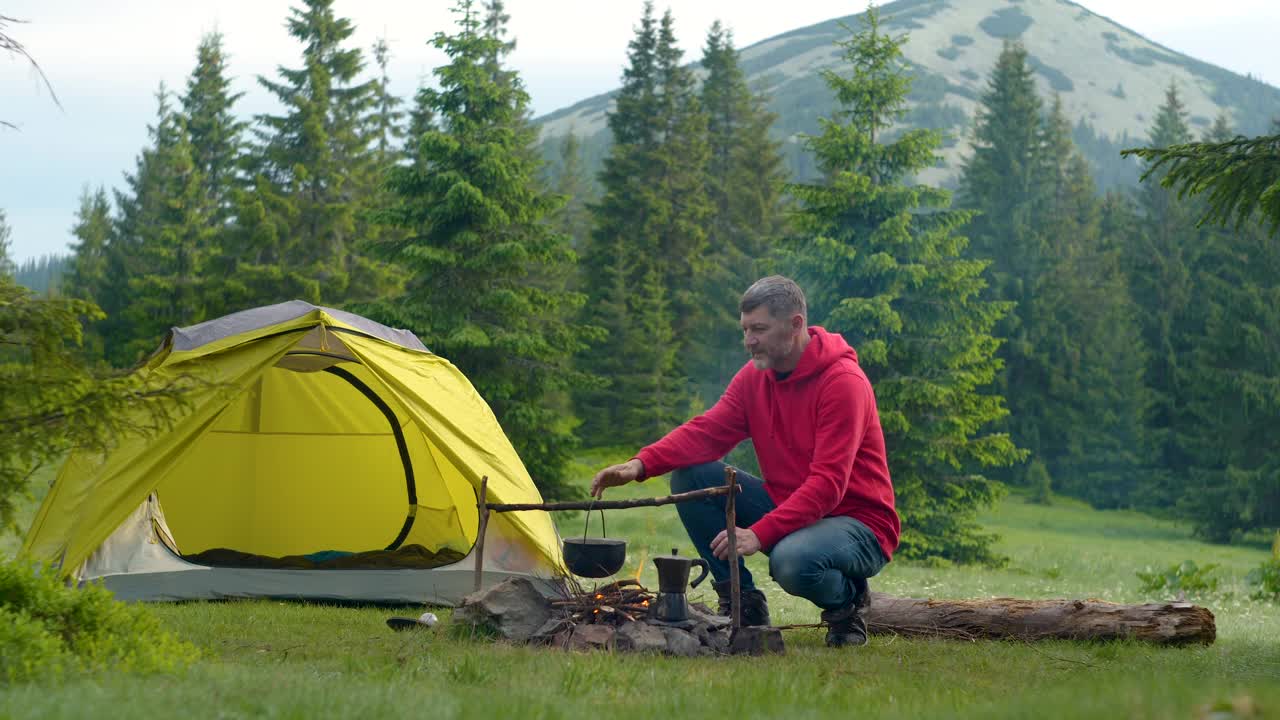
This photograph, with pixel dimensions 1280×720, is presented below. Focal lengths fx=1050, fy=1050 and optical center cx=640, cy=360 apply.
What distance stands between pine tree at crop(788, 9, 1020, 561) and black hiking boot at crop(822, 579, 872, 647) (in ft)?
32.5

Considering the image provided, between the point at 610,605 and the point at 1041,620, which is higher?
the point at 610,605

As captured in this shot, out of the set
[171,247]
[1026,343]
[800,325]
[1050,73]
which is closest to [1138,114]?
[1050,73]

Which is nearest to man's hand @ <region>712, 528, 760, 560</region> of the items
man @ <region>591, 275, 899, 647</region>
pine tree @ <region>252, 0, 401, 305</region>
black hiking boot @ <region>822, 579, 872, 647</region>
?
man @ <region>591, 275, 899, 647</region>

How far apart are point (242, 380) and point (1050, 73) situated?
533ft

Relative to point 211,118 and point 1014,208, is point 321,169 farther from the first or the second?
point 1014,208

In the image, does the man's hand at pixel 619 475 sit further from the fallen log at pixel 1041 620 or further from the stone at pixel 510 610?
the fallen log at pixel 1041 620

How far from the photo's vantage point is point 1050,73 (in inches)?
5940

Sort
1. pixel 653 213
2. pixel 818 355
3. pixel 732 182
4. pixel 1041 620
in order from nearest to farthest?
pixel 818 355, pixel 1041 620, pixel 653 213, pixel 732 182

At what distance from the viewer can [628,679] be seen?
364cm

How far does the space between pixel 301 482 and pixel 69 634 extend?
461 cm

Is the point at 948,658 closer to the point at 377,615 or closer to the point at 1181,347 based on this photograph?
the point at 377,615

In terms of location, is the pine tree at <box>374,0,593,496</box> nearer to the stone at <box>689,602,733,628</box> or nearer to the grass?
the grass

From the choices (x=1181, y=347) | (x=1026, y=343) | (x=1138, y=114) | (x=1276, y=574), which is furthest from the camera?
(x=1138, y=114)

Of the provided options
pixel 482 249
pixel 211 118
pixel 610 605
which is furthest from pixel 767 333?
pixel 211 118
